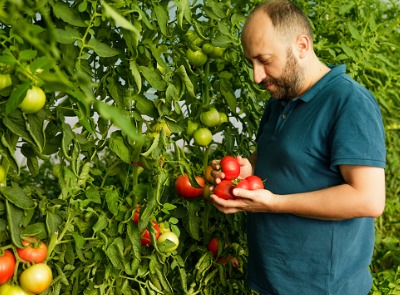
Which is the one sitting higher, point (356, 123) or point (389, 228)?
point (356, 123)

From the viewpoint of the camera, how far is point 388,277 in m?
2.01

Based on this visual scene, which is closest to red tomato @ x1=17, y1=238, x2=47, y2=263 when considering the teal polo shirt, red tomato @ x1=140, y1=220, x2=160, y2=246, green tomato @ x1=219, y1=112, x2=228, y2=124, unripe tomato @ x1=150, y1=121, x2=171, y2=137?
red tomato @ x1=140, y1=220, x2=160, y2=246

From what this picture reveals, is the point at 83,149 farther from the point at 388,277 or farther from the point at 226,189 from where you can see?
the point at 388,277

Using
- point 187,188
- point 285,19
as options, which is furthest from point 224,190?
point 285,19

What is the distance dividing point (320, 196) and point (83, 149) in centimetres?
54

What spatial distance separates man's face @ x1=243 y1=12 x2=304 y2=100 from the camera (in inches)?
49.0

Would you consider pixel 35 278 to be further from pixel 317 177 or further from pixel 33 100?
pixel 317 177

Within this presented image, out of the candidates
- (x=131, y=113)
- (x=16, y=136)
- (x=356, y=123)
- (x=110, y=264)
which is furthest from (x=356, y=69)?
(x=16, y=136)

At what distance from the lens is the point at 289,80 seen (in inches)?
50.5

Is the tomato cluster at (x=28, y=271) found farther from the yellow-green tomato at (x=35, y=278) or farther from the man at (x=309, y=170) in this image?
the man at (x=309, y=170)

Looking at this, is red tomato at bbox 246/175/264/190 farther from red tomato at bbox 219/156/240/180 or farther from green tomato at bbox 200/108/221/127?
green tomato at bbox 200/108/221/127

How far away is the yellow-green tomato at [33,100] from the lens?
103 centimetres

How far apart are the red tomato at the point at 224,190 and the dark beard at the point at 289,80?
0.78ft

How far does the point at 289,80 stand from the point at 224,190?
0.29 metres
